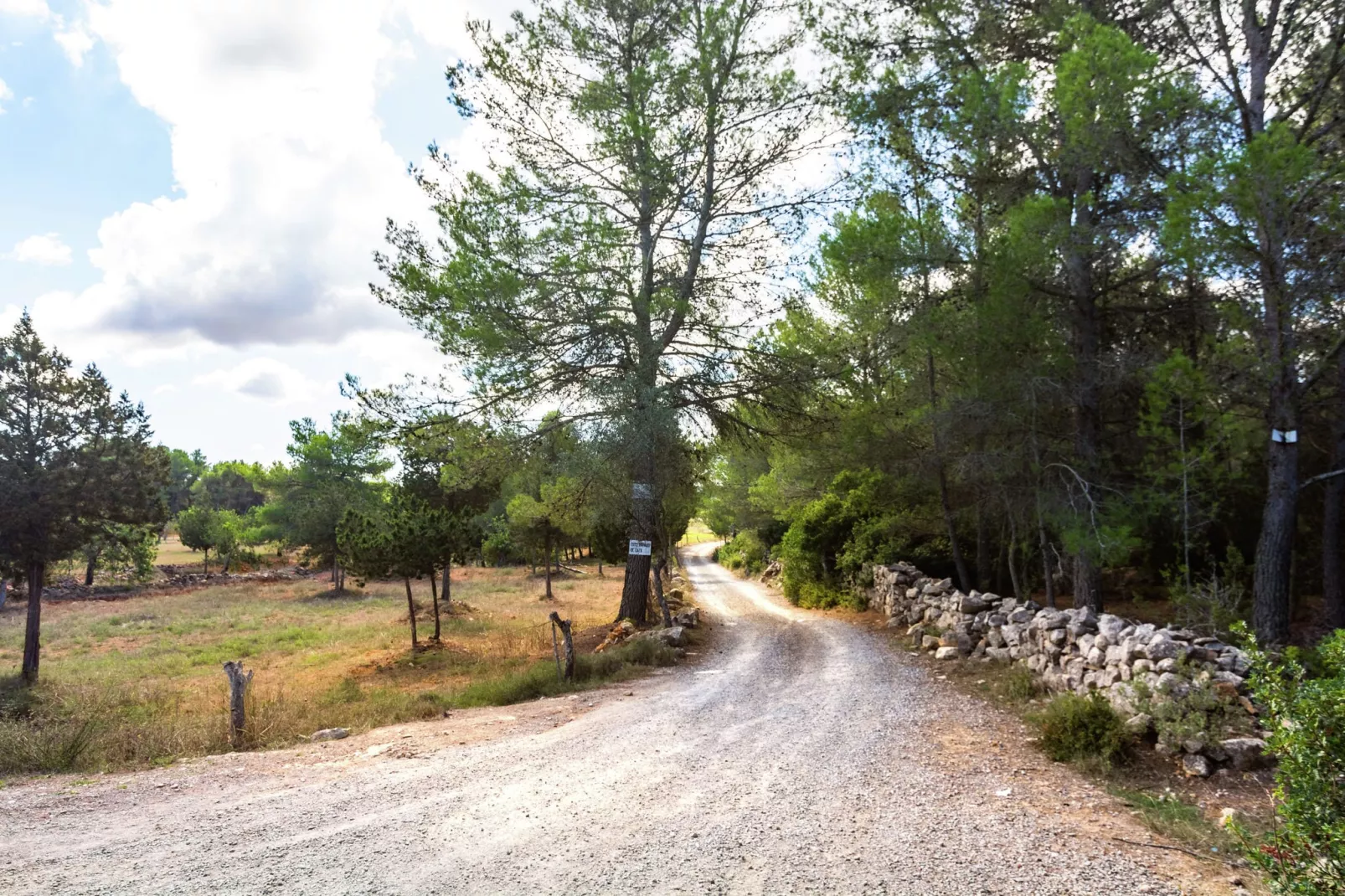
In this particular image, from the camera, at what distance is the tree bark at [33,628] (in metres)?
14.6

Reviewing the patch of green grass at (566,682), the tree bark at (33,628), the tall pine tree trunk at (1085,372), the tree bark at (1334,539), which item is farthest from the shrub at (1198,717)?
the tree bark at (33,628)

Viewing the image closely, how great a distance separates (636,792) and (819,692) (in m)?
4.08

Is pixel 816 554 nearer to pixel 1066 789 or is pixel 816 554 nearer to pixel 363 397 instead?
pixel 363 397

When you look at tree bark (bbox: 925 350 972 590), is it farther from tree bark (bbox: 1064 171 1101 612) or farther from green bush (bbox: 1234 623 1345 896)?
green bush (bbox: 1234 623 1345 896)

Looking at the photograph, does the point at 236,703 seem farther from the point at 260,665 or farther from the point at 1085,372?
the point at 1085,372

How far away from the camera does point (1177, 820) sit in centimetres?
488

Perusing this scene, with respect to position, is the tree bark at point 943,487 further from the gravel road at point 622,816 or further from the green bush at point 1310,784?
the green bush at point 1310,784

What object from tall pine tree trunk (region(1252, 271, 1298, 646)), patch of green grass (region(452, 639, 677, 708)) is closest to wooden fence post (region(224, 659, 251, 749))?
patch of green grass (region(452, 639, 677, 708))

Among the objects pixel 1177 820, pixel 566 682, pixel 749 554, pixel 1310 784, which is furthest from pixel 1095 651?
pixel 749 554

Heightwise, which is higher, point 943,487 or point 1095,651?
point 943,487

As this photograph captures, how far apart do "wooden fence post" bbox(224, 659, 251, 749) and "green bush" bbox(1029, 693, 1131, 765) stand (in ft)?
29.0

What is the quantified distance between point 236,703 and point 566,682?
436 centimetres

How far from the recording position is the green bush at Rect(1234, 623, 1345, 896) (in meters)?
3.30

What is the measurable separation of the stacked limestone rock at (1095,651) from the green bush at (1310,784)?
2558 mm
